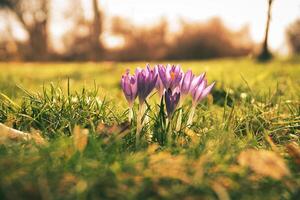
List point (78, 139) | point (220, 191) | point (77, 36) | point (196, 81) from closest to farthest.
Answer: point (220, 191) < point (78, 139) < point (196, 81) < point (77, 36)

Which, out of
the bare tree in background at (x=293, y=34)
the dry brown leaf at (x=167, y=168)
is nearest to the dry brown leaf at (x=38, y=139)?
the dry brown leaf at (x=167, y=168)

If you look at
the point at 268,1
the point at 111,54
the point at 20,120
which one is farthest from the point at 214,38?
the point at 20,120

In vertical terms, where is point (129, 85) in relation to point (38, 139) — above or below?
above

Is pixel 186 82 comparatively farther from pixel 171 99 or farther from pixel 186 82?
pixel 171 99

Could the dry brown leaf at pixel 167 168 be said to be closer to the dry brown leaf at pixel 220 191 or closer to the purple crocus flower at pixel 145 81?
the dry brown leaf at pixel 220 191

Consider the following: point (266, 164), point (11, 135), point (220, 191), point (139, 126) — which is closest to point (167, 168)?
point (220, 191)

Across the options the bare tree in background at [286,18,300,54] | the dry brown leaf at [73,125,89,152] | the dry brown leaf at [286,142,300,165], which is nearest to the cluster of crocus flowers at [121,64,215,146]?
the dry brown leaf at [73,125,89,152]

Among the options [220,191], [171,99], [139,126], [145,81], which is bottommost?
[220,191]
